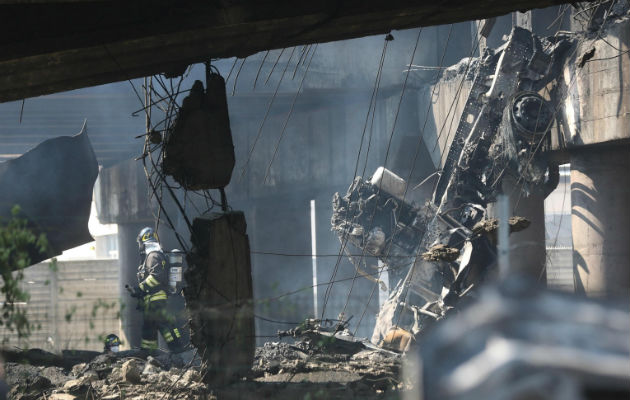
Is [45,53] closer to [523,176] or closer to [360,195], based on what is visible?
[523,176]

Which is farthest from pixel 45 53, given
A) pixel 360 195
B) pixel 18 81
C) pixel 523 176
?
pixel 360 195

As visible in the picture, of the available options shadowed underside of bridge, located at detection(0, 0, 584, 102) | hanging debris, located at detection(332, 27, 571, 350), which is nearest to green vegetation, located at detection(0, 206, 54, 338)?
shadowed underside of bridge, located at detection(0, 0, 584, 102)

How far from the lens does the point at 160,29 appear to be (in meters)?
4.96

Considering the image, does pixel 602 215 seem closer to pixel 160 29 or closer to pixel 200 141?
pixel 200 141

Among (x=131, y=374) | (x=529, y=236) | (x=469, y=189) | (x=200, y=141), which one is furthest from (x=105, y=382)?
(x=529, y=236)

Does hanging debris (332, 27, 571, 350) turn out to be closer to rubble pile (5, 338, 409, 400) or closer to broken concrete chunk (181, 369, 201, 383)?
rubble pile (5, 338, 409, 400)

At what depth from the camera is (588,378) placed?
1214mm

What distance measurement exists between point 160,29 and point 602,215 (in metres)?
9.28

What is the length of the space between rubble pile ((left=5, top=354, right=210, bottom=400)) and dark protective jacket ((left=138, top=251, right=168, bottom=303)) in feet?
10.7

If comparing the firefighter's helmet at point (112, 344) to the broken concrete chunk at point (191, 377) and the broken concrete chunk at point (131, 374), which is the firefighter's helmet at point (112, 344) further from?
the broken concrete chunk at point (191, 377)

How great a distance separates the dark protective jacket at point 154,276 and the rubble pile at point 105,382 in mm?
3249

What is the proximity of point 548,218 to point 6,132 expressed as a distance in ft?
79.9

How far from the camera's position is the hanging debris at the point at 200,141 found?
6.68 metres

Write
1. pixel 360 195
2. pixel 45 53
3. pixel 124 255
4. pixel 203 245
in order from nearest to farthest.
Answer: pixel 45 53
pixel 203 245
pixel 360 195
pixel 124 255
